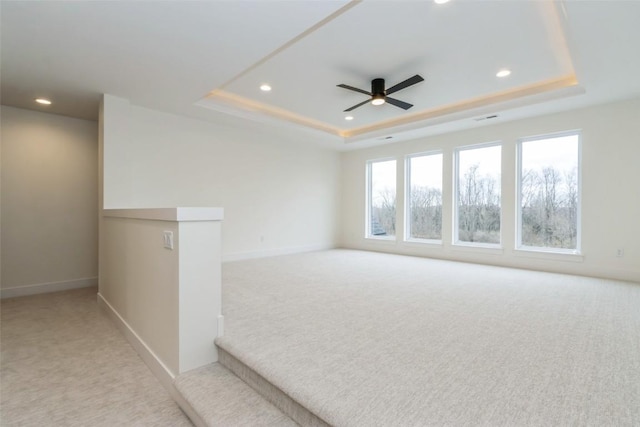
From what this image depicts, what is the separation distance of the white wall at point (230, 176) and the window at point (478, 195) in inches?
119

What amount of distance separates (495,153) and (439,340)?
4.42 metres

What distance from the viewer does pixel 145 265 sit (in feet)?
7.96

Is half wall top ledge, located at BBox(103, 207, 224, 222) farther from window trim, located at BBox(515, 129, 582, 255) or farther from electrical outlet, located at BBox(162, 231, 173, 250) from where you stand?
window trim, located at BBox(515, 129, 582, 255)

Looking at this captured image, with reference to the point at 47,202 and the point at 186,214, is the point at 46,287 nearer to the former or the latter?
the point at 47,202

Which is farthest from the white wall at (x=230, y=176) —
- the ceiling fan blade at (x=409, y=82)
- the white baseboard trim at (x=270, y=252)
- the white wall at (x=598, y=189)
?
the white wall at (x=598, y=189)

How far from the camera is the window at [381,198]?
6.89 m

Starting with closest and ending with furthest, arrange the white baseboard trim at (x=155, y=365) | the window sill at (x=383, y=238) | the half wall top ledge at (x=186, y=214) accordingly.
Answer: the white baseboard trim at (x=155, y=365) < the half wall top ledge at (x=186, y=214) < the window sill at (x=383, y=238)

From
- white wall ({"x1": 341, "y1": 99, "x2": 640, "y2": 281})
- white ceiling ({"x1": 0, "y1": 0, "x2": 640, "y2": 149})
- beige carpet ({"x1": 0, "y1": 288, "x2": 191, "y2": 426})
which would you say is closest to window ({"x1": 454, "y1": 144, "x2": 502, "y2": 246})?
white wall ({"x1": 341, "y1": 99, "x2": 640, "y2": 281})

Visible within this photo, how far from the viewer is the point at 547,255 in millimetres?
4711

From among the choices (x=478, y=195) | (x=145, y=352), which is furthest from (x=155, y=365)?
(x=478, y=195)

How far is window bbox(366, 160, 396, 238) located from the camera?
6891 mm

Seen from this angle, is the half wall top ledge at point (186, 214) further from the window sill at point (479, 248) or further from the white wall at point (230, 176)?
the window sill at point (479, 248)

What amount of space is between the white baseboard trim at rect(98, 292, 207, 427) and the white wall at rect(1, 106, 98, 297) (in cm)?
210

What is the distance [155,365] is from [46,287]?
3.56 meters
